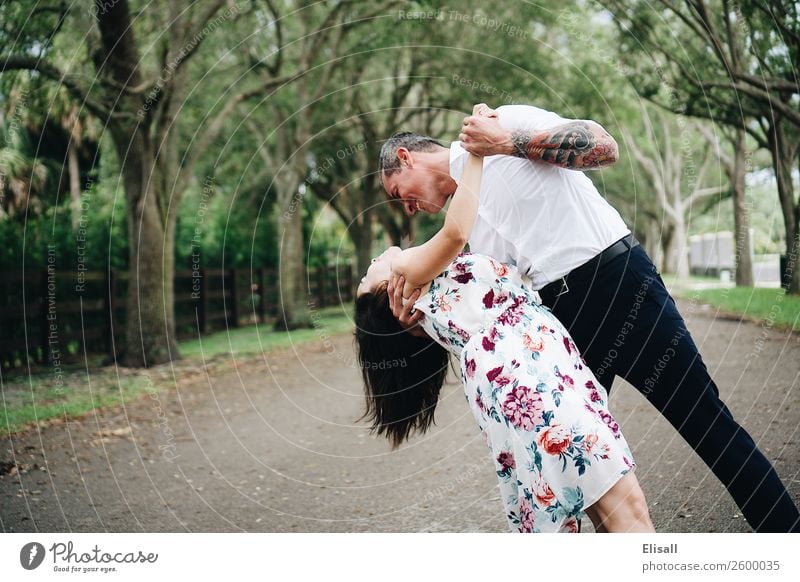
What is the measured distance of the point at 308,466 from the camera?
5.03 metres

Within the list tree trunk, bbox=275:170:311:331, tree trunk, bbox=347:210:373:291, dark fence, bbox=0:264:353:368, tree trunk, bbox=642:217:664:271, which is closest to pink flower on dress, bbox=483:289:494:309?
dark fence, bbox=0:264:353:368

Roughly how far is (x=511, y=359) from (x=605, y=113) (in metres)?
15.7

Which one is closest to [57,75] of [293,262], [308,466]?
[308,466]

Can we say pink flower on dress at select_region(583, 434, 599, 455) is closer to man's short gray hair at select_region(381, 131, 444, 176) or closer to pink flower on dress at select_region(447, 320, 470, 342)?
pink flower on dress at select_region(447, 320, 470, 342)

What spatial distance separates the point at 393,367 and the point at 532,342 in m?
0.62

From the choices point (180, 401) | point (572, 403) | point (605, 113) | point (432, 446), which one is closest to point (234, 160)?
point (605, 113)

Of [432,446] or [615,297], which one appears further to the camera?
[432,446]

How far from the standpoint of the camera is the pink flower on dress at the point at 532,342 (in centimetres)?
222

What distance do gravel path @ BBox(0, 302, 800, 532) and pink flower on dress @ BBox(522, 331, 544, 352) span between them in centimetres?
156

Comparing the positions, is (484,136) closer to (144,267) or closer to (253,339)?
(144,267)

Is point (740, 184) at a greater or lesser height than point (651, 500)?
greater

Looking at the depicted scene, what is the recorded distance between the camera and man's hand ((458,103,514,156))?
2439 mm

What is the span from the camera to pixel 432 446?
5.38 meters

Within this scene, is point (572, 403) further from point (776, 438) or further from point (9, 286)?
point (9, 286)
